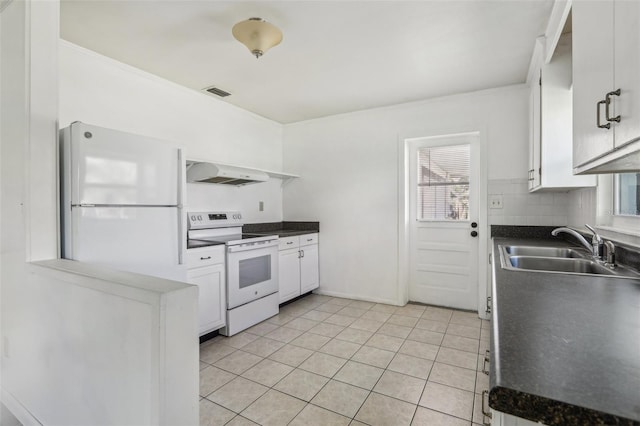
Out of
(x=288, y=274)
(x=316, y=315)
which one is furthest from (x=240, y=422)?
(x=288, y=274)

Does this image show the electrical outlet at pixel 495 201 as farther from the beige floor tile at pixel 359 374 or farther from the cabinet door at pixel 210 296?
the cabinet door at pixel 210 296

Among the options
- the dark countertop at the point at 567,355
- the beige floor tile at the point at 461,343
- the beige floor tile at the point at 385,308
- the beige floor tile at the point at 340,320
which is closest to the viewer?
the dark countertop at the point at 567,355

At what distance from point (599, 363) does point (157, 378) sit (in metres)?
1.17

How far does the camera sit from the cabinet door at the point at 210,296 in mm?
2691

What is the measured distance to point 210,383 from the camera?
86.4 inches

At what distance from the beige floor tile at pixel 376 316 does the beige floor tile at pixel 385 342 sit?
1.42 feet

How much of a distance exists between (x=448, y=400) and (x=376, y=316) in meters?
1.50

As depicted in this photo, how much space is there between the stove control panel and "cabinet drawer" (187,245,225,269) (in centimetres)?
50

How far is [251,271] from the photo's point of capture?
3.21m

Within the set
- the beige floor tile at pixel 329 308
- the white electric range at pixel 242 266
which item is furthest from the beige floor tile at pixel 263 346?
the beige floor tile at pixel 329 308

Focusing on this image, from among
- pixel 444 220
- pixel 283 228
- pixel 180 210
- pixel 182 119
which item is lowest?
pixel 283 228

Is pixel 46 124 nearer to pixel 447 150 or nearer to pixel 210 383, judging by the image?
pixel 210 383

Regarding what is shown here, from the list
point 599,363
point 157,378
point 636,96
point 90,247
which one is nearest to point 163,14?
point 90,247

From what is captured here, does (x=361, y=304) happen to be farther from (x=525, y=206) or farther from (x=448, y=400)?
(x=525, y=206)
